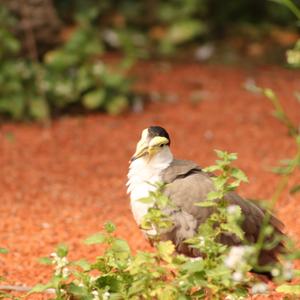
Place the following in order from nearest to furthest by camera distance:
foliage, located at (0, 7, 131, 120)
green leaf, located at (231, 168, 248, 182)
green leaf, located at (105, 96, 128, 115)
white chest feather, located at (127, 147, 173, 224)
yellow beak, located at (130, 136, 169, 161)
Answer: green leaf, located at (231, 168, 248, 182)
white chest feather, located at (127, 147, 173, 224)
yellow beak, located at (130, 136, 169, 161)
foliage, located at (0, 7, 131, 120)
green leaf, located at (105, 96, 128, 115)

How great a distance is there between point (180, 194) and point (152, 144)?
36 cm

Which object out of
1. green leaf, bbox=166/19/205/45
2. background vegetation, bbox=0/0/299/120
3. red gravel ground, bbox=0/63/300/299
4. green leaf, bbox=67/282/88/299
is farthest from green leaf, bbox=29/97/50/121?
green leaf, bbox=67/282/88/299

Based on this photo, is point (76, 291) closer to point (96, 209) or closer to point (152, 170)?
point (152, 170)

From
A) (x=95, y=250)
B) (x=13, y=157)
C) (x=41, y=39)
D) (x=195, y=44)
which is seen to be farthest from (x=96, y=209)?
(x=195, y=44)

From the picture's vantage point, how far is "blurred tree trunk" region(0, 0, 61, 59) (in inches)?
333

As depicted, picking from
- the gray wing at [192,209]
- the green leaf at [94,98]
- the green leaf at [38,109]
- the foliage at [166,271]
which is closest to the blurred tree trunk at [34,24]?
the green leaf at [38,109]

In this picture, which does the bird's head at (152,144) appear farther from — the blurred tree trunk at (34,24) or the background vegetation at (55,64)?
the blurred tree trunk at (34,24)

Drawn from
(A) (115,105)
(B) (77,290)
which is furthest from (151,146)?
(A) (115,105)

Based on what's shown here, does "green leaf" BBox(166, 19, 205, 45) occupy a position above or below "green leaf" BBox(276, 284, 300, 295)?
above

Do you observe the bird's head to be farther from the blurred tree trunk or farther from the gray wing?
the blurred tree trunk

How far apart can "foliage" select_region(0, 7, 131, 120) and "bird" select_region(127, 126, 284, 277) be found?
394 centimetres

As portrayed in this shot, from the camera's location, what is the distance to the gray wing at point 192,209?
406 cm

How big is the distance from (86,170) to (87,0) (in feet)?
14.0

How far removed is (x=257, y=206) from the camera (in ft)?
14.5
